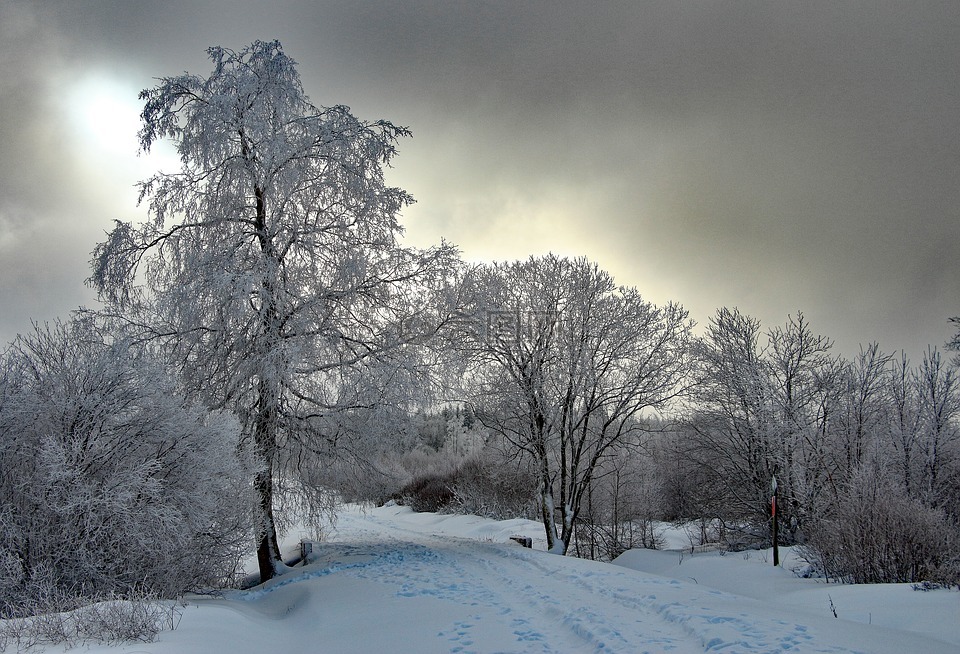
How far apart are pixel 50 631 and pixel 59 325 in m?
4.93

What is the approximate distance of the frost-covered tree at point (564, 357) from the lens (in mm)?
17734

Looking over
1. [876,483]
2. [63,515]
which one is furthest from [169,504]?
[876,483]

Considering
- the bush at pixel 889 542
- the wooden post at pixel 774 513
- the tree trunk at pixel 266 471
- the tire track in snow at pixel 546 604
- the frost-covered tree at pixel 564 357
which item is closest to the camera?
the tire track in snow at pixel 546 604

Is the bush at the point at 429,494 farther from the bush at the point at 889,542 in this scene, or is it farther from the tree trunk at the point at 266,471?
the bush at the point at 889,542

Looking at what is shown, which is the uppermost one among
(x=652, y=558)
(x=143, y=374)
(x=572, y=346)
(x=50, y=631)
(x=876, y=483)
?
(x=572, y=346)

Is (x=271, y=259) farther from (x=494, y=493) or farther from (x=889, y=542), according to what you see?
(x=494, y=493)

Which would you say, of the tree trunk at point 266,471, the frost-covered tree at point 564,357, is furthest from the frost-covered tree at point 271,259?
the frost-covered tree at point 564,357

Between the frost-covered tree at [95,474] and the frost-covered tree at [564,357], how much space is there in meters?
9.35

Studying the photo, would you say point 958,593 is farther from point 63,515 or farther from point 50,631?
point 63,515

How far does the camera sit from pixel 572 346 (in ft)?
58.1

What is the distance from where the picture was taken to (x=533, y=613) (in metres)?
7.51

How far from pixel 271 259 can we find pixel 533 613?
26.5 feet

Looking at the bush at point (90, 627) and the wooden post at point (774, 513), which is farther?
the wooden post at point (774, 513)

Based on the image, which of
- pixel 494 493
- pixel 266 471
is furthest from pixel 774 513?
pixel 494 493
